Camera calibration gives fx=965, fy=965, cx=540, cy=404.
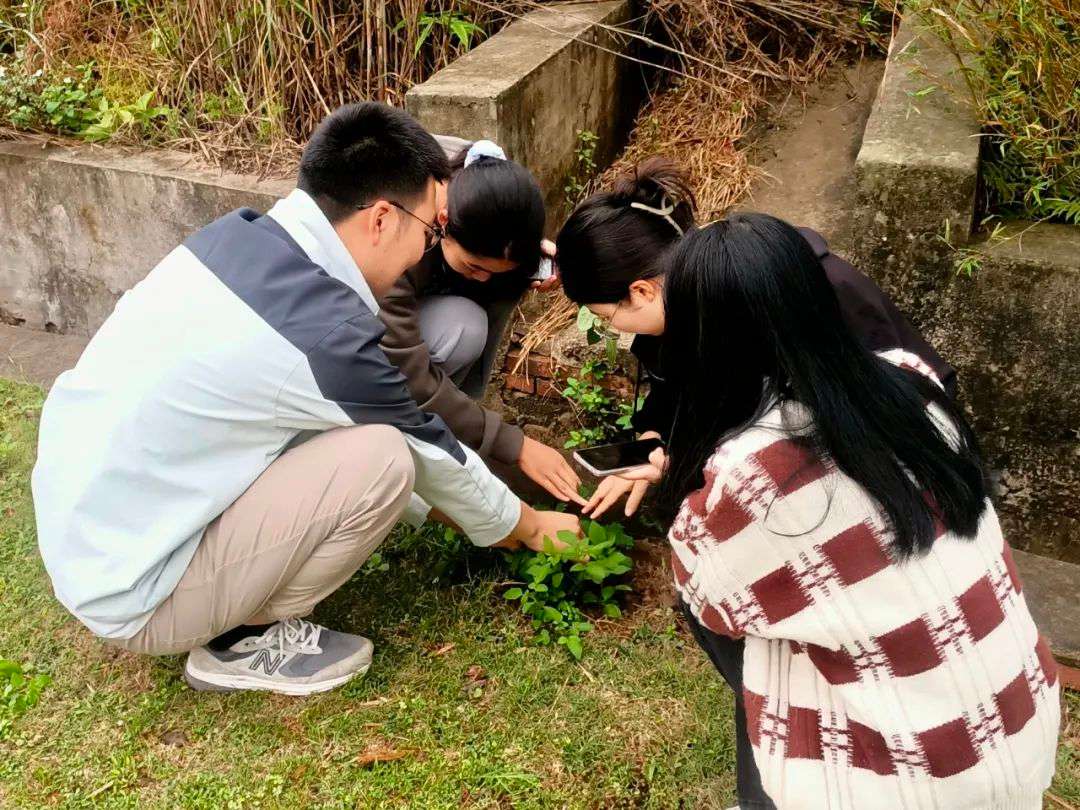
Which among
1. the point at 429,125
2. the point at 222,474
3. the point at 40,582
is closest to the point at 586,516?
the point at 222,474

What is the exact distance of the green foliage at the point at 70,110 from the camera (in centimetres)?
411

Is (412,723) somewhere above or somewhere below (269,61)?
below

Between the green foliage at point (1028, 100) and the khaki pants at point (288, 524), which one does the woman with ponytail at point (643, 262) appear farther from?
the green foliage at point (1028, 100)

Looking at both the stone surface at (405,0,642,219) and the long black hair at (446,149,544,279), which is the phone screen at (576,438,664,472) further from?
the stone surface at (405,0,642,219)

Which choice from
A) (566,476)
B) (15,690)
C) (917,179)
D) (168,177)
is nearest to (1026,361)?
(917,179)

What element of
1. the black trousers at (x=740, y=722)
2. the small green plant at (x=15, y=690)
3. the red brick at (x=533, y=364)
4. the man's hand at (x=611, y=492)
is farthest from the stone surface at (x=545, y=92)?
the small green plant at (x=15, y=690)

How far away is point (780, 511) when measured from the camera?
151cm

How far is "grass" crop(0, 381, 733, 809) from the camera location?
2.26 meters

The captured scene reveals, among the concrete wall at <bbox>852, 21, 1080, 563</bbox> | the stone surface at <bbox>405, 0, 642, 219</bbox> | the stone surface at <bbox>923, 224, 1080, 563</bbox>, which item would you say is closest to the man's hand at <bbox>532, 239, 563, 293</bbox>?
the stone surface at <bbox>405, 0, 642, 219</bbox>

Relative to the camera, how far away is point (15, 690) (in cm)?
254

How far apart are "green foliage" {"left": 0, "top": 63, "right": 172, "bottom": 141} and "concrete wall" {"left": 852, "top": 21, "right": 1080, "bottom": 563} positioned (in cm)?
301

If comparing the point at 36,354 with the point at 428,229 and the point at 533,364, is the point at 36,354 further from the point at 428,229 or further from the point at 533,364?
the point at 428,229

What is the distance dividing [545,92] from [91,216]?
6.61ft

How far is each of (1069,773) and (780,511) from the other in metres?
1.33
